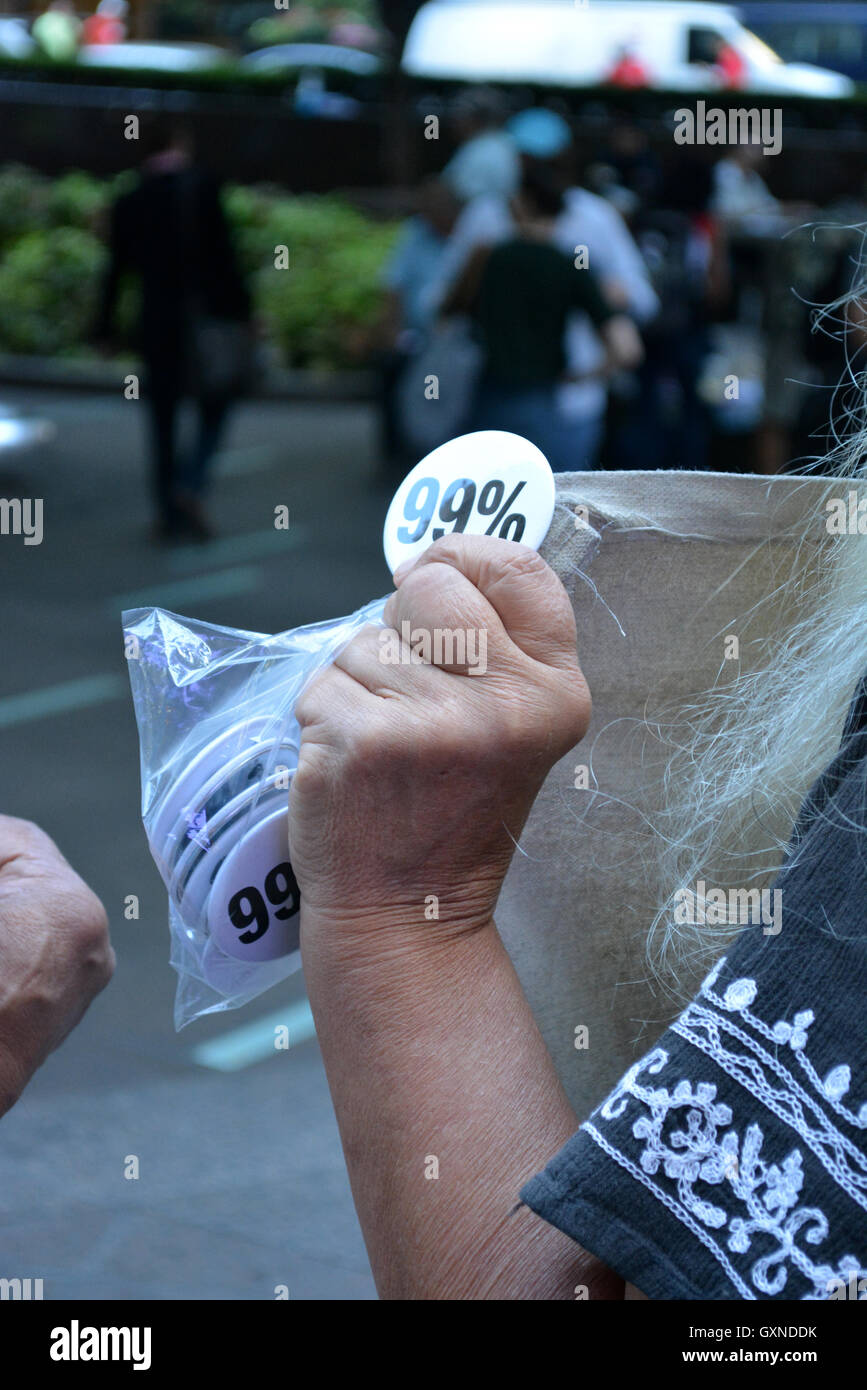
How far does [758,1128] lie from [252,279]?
1349cm

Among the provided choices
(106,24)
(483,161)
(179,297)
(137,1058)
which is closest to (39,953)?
(137,1058)

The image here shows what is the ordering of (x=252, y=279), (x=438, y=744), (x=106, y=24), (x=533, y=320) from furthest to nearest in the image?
(x=106, y=24) < (x=252, y=279) < (x=533, y=320) < (x=438, y=744)

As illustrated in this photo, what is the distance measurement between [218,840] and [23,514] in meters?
8.57

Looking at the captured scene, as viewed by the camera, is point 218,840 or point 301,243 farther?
point 301,243

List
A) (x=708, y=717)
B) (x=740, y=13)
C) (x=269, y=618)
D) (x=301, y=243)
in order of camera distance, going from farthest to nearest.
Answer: (x=740, y=13), (x=301, y=243), (x=269, y=618), (x=708, y=717)

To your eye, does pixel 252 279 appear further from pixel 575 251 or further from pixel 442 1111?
pixel 442 1111

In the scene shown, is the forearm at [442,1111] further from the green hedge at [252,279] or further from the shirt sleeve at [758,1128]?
the green hedge at [252,279]

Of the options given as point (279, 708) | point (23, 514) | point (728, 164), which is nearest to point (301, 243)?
point (728, 164)

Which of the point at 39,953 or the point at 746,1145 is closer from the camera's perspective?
the point at 746,1145

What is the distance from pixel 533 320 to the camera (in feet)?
22.4

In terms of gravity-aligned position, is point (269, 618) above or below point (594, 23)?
below

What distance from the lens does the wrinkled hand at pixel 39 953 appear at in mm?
1383
